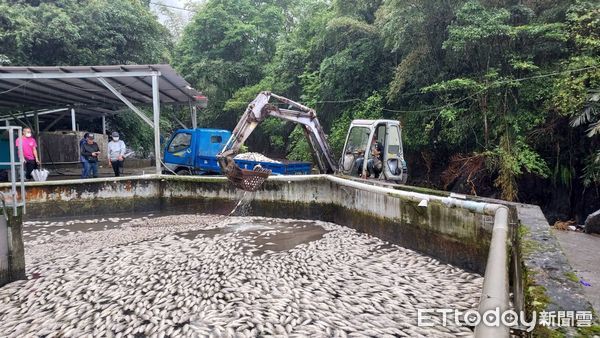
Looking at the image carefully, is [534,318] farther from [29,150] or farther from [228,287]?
[29,150]

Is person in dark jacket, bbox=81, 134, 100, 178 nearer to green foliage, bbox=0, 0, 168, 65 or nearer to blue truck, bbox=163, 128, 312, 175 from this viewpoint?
blue truck, bbox=163, 128, 312, 175

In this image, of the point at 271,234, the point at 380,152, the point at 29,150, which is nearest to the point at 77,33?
the point at 29,150

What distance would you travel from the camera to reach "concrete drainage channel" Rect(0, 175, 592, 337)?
5.98m

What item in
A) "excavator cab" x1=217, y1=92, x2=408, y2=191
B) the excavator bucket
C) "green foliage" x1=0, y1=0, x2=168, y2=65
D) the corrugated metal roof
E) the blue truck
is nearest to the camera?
the excavator bucket

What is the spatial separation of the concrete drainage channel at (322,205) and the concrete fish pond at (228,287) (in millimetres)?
A: 337

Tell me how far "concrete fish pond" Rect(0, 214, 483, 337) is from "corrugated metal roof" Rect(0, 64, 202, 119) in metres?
4.83

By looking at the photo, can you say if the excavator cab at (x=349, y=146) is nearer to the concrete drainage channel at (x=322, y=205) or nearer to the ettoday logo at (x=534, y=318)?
the concrete drainage channel at (x=322, y=205)

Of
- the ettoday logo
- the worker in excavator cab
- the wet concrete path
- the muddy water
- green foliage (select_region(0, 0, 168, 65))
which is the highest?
green foliage (select_region(0, 0, 168, 65))

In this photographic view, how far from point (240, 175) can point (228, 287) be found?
4391 millimetres

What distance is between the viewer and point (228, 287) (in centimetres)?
514

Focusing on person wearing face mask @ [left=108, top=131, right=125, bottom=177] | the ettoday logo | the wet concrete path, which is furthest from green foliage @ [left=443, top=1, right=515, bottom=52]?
person wearing face mask @ [left=108, top=131, right=125, bottom=177]

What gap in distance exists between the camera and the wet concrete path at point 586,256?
13.7 feet

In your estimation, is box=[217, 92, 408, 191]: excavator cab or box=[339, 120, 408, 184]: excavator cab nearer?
box=[217, 92, 408, 191]: excavator cab

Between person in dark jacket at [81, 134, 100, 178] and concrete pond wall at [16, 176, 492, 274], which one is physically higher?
person in dark jacket at [81, 134, 100, 178]
